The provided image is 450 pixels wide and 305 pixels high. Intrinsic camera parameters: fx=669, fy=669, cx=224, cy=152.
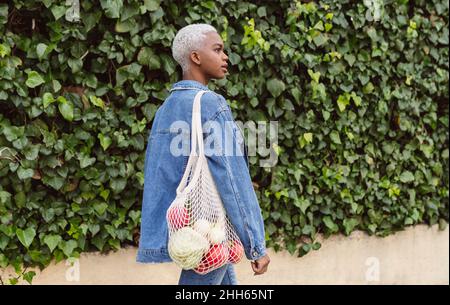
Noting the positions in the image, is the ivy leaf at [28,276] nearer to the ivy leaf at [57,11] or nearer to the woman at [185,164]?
the woman at [185,164]

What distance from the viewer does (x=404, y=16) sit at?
4715 mm

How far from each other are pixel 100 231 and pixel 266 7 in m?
1.73

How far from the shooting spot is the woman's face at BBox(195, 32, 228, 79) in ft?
8.94

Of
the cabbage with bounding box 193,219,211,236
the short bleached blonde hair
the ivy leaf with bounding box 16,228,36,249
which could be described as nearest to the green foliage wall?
the ivy leaf with bounding box 16,228,36,249

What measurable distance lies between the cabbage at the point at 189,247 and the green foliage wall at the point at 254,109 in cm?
124

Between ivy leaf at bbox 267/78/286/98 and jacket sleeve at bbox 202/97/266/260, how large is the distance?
154cm

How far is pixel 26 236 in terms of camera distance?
139 inches

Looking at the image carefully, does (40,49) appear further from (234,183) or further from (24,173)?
(234,183)

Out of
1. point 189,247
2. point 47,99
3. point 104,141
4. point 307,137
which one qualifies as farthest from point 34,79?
point 307,137

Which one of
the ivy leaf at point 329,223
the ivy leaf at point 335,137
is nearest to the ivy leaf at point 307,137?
the ivy leaf at point 335,137

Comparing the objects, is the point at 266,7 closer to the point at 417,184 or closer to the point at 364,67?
the point at 364,67

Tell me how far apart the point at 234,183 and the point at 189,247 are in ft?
0.98

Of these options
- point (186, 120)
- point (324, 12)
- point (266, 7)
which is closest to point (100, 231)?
point (186, 120)

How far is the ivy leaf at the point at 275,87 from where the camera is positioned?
13.6 ft
